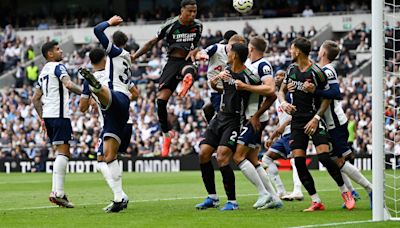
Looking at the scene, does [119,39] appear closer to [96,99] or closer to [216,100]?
[96,99]

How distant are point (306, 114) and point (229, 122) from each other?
1.18 m

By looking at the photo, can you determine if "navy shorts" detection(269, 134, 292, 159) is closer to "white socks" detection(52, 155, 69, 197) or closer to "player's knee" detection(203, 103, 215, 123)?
"player's knee" detection(203, 103, 215, 123)

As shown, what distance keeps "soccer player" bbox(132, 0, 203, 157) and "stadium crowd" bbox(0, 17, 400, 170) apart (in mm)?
15815

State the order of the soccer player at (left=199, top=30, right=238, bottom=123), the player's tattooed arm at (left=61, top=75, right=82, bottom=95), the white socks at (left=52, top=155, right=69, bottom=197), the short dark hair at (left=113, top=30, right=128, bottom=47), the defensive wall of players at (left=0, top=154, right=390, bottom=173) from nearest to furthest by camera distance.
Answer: the short dark hair at (left=113, top=30, right=128, bottom=47)
the player's tattooed arm at (left=61, top=75, right=82, bottom=95)
the white socks at (left=52, top=155, right=69, bottom=197)
the soccer player at (left=199, top=30, right=238, bottom=123)
the defensive wall of players at (left=0, top=154, right=390, bottom=173)

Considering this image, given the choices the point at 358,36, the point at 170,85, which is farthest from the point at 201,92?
the point at 170,85

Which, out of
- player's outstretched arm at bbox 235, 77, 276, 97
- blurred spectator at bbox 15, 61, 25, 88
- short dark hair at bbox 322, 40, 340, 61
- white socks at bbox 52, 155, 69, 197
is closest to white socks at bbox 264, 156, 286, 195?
short dark hair at bbox 322, 40, 340, 61

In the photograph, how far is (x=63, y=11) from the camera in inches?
2154

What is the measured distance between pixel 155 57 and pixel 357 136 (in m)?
12.8

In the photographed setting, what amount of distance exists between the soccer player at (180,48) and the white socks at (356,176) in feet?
9.68

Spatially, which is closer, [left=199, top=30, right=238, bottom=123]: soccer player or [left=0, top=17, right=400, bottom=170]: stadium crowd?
[left=199, top=30, right=238, bottom=123]: soccer player

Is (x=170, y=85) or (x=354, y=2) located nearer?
(x=170, y=85)

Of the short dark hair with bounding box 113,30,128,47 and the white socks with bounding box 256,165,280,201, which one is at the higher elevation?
the short dark hair with bounding box 113,30,128,47

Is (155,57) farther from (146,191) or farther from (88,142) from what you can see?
(146,191)

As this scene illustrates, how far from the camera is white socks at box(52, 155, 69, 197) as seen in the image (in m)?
14.9
